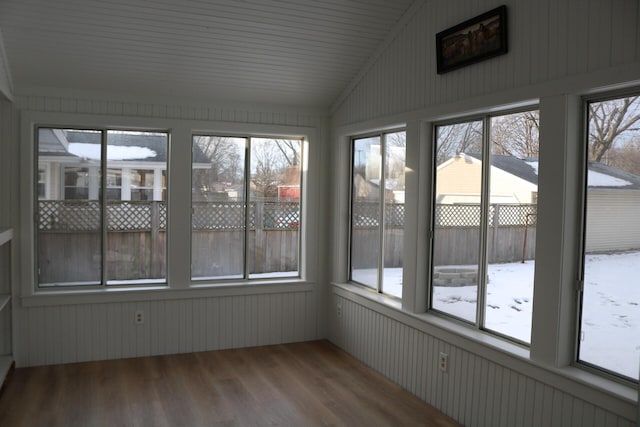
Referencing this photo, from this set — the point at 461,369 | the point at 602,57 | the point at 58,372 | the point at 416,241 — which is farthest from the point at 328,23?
the point at 58,372

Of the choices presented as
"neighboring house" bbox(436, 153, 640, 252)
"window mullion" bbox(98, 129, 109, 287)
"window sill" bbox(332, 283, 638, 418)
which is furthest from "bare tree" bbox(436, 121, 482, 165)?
"window mullion" bbox(98, 129, 109, 287)

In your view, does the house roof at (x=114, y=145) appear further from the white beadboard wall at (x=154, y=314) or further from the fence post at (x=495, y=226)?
the fence post at (x=495, y=226)

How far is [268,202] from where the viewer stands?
225 inches

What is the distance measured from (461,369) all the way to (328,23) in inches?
115

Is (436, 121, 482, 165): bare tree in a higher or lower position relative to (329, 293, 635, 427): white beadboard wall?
higher

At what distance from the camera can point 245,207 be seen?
561cm

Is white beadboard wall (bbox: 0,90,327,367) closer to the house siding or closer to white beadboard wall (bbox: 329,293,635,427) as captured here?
white beadboard wall (bbox: 329,293,635,427)

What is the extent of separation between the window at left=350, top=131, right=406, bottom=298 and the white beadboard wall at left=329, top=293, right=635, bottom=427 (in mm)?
347

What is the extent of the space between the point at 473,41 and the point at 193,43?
227 centimetres

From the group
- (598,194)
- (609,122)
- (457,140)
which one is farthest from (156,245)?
Result: (609,122)

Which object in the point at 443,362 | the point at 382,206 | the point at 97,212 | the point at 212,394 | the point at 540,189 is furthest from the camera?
the point at 97,212

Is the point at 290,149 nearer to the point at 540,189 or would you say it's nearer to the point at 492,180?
the point at 492,180

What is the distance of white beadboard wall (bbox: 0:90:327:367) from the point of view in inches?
187

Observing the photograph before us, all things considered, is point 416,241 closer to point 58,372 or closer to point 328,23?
point 328,23
